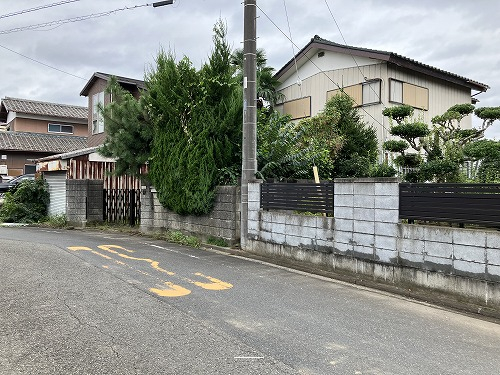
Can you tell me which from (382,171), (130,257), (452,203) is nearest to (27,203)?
(130,257)

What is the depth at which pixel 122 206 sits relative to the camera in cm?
1527

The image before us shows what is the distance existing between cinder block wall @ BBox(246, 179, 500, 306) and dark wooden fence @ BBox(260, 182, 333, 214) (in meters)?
0.17

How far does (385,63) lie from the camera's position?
17.0 meters

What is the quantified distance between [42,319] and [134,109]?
29.2 ft

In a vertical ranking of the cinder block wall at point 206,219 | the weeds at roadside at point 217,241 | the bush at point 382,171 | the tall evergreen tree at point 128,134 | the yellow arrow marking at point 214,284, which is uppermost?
the tall evergreen tree at point 128,134

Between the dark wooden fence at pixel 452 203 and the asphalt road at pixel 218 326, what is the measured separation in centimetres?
124

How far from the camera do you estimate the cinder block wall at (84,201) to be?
15195 mm

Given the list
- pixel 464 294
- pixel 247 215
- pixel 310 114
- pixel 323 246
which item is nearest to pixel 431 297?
pixel 464 294

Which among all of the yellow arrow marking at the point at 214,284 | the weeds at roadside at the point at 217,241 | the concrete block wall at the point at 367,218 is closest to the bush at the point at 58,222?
the weeds at roadside at the point at 217,241

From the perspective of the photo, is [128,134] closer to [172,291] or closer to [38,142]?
[172,291]

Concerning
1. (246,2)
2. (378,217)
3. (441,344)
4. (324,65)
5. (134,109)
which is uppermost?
(324,65)

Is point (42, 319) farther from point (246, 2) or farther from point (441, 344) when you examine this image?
point (246, 2)

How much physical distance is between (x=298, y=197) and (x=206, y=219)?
327 cm

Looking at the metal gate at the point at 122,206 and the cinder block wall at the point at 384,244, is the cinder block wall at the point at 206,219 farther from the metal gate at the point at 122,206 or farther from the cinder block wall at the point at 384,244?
the metal gate at the point at 122,206
